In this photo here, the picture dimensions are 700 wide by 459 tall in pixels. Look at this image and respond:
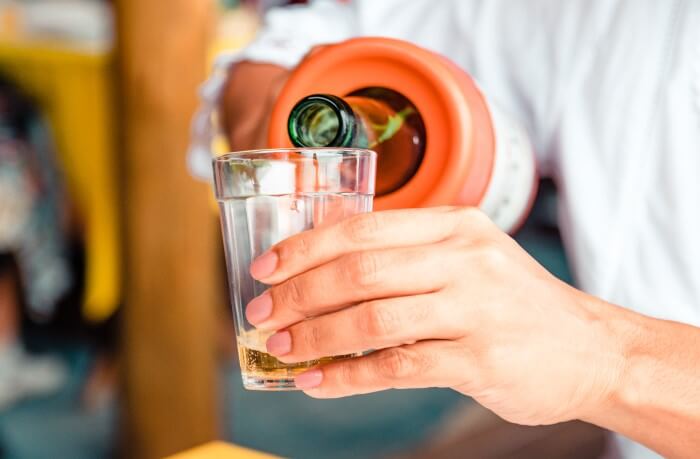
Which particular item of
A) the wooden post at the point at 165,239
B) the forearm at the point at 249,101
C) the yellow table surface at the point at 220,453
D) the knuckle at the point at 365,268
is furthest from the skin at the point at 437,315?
the wooden post at the point at 165,239

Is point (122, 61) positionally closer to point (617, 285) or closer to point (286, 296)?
point (617, 285)

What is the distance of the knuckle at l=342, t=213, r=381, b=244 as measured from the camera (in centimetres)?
52

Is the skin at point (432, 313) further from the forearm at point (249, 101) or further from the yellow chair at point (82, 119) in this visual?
the yellow chair at point (82, 119)

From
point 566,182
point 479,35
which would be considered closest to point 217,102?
point 479,35

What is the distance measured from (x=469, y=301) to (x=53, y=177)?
2.30 metres

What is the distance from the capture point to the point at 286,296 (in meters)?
0.54

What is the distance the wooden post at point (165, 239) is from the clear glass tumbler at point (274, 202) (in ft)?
4.39

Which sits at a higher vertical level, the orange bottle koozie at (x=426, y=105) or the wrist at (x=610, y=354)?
the orange bottle koozie at (x=426, y=105)

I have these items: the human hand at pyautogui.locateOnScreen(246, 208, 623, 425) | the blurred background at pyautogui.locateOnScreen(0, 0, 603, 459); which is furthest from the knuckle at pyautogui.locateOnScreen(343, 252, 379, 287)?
the blurred background at pyautogui.locateOnScreen(0, 0, 603, 459)

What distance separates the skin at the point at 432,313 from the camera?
0.53 metres

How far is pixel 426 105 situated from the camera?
67 centimetres

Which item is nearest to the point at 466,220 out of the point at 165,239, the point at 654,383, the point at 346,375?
the point at 346,375

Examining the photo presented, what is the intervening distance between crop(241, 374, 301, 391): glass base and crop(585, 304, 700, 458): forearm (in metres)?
0.23

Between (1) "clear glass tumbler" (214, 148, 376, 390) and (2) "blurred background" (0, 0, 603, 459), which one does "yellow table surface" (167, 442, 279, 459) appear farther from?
(2) "blurred background" (0, 0, 603, 459)
